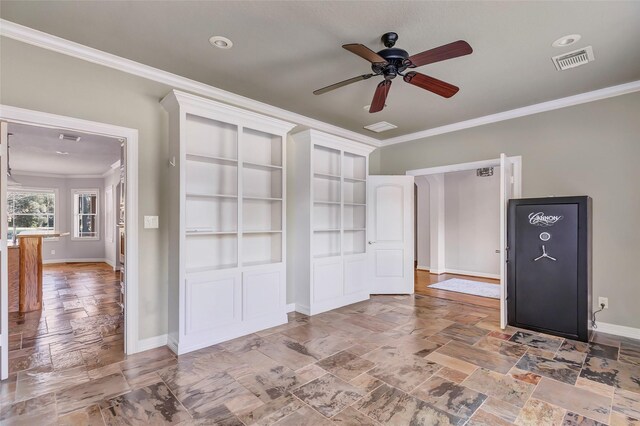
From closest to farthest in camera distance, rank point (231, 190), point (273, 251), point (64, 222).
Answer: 1. point (231, 190)
2. point (273, 251)
3. point (64, 222)

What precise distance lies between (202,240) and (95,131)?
1.46m

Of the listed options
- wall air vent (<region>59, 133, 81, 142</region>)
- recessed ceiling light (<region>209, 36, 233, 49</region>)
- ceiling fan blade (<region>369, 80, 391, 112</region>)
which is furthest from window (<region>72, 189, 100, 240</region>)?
ceiling fan blade (<region>369, 80, 391, 112</region>)

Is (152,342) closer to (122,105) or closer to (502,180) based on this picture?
(122,105)

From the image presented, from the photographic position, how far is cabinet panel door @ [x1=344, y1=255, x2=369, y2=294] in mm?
4883

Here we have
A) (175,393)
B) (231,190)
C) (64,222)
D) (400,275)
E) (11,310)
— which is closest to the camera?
(175,393)

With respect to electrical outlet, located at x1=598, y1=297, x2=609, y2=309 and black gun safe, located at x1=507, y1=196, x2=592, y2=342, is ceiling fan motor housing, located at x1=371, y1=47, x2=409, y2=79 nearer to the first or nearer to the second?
black gun safe, located at x1=507, y1=196, x2=592, y2=342

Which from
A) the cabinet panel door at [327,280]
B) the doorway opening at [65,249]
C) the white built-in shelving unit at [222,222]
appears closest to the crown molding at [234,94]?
the white built-in shelving unit at [222,222]

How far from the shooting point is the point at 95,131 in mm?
2918

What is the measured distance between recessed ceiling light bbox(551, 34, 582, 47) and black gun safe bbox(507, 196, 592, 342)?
1.63 m

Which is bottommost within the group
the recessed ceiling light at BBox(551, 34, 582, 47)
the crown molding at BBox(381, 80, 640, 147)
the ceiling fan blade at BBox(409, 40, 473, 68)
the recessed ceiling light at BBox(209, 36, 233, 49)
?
the ceiling fan blade at BBox(409, 40, 473, 68)

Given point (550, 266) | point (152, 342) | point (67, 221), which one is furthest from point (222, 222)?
point (67, 221)

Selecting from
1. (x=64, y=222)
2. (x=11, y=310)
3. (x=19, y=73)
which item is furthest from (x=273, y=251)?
(x=64, y=222)

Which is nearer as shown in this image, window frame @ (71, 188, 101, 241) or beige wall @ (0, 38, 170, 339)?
beige wall @ (0, 38, 170, 339)

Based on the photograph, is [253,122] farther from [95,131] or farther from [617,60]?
[617,60]
